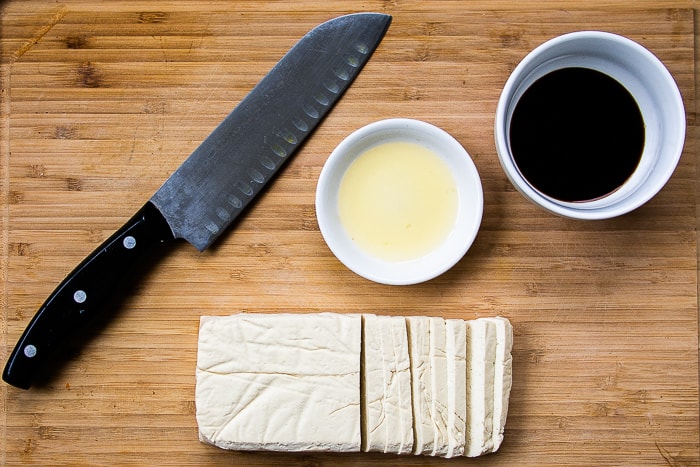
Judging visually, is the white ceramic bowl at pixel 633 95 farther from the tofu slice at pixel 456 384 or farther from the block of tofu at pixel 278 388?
the block of tofu at pixel 278 388

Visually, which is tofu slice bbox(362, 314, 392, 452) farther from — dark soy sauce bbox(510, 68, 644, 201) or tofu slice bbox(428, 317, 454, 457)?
dark soy sauce bbox(510, 68, 644, 201)

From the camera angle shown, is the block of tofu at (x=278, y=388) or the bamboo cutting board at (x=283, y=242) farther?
the bamboo cutting board at (x=283, y=242)

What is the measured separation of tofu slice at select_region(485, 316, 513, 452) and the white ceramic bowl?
1.18 feet

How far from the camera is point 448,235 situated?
172 cm

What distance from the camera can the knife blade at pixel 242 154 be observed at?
1.68 metres

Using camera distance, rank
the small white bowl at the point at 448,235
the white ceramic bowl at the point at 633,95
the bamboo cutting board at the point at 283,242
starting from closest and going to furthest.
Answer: the white ceramic bowl at the point at 633,95
the small white bowl at the point at 448,235
the bamboo cutting board at the point at 283,242

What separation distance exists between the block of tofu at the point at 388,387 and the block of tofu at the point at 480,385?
0.58 feet

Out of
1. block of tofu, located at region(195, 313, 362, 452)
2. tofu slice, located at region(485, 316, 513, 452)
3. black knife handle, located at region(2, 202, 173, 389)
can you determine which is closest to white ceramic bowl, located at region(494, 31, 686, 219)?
tofu slice, located at region(485, 316, 513, 452)

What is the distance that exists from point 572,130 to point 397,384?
79cm

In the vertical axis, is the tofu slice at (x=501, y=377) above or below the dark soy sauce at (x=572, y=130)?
below

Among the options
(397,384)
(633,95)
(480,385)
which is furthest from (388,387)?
(633,95)

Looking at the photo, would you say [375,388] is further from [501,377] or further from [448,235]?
[448,235]

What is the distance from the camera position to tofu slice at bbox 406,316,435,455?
1663mm

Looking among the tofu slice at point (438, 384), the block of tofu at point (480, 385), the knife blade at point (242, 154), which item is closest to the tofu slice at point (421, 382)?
the tofu slice at point (438, 384)
